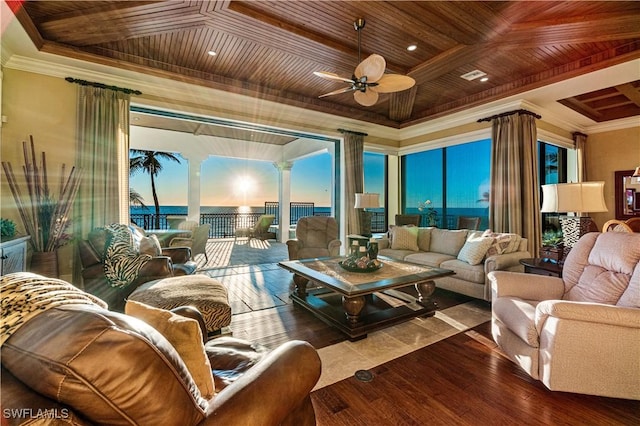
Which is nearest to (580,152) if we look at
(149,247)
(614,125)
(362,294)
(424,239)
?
(614,125)

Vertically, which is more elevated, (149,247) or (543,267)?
(149,247)

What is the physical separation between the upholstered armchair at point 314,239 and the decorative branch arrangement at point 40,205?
111 inches

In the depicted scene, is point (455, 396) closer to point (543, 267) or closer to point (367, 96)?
point (543, 267)

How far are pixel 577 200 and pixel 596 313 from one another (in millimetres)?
1372

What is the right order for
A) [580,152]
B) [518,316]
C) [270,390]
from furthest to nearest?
[580,152]
[518,316]
[270,390]

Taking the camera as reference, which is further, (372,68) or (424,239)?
(424,239)

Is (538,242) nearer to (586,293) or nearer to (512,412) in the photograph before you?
(586,293)

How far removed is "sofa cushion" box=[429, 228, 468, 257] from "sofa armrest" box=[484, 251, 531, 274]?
2.47 ft

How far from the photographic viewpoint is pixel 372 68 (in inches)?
111

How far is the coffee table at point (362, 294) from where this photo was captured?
2525mm

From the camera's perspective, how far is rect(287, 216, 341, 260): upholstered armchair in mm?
4500

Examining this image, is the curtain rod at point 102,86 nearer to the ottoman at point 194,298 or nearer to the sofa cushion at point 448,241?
the ottoman at point 194,298

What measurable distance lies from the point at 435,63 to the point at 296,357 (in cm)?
401

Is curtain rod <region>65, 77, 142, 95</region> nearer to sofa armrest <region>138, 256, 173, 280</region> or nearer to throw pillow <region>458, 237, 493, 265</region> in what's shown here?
sofa armrest <region>138, 256, 173, 280</region>
